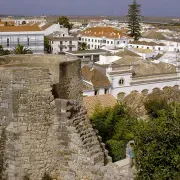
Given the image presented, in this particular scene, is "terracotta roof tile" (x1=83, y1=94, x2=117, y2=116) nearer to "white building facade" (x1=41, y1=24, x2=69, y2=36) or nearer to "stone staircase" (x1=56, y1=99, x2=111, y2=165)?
"stone staircase" (x1=56, y1=99, x2=111, y2=165)

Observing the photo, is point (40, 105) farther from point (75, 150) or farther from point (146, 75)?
point (146, 75)

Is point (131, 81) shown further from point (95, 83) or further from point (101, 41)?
point (101, 41)

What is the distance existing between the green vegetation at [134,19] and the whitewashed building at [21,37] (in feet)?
71.6

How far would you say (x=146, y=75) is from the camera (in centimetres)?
3356

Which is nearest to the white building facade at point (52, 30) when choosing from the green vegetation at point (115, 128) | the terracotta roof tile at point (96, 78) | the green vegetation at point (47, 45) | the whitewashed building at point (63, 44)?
the whitewashed building at point (63, 44)

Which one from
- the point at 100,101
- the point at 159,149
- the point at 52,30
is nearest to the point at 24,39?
the point at 52,30

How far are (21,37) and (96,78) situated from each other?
34.1 meters

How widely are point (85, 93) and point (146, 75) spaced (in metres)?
6.20

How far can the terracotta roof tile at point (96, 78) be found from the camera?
102ft

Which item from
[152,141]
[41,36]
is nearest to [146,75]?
[152,141]

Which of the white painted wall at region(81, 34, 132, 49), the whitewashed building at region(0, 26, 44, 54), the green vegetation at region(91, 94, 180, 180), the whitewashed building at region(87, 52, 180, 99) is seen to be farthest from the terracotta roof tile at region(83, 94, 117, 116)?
the white painted wall at region(81, 34, 132, 49)

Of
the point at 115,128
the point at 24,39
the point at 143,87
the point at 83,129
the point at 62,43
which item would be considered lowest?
the point at 143,87

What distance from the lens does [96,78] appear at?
3153 cm

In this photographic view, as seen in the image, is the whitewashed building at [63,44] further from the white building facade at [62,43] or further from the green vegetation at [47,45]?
→ the green vegetation at [47,45]
